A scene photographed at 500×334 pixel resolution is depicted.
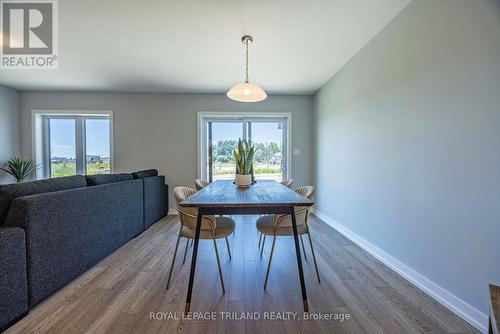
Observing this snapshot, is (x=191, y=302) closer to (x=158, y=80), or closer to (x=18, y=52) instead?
(x=158, y=80)

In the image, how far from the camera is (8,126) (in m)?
3.73

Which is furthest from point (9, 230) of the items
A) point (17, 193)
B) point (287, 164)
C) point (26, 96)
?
point (26, 96)

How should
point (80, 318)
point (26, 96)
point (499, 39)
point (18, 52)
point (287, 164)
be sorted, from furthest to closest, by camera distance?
point (287, 164), point (26, 96), point (18, 52), point (80, 318), point (499, 39)

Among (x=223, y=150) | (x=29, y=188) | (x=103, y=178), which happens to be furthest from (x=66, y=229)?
(x=223, y=150)

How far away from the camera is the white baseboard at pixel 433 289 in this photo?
4.17 ft

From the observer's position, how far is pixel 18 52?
8.54 feet

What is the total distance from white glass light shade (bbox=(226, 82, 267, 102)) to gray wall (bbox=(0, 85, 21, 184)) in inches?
172

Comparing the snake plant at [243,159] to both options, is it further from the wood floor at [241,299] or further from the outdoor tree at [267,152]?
the outdoor tree at [267,152]

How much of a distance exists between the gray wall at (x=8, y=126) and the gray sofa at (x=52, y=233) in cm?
297

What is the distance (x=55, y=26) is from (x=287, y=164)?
378cm

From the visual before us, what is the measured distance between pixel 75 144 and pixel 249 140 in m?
3.49

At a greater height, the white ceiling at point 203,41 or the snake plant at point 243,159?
the white ceiling at point 203,41

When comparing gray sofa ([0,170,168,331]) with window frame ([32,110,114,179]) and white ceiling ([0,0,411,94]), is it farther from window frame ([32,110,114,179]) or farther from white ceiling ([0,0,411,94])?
window frame ([32,110,114,179])

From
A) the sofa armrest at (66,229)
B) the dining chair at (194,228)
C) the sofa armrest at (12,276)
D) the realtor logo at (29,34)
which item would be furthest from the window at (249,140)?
the sofa armrest at (12,276)
